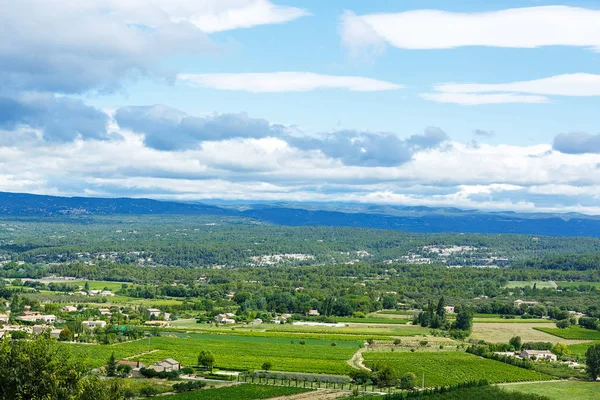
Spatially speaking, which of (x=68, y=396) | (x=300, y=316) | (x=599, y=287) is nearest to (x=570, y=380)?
(x=68, y=396)

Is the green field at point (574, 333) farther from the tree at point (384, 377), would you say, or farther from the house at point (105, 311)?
the house at point (105, 311)

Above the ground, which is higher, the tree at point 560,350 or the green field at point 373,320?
the tree at point 560,350

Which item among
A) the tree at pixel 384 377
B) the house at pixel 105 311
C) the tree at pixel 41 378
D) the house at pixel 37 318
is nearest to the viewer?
the tree at pixel 41 378

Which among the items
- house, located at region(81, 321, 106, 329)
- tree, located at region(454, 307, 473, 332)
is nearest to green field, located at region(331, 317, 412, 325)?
tree, located at region(454, 307, 473, 332)

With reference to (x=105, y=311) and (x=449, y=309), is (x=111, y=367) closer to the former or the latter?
(x=105, y=311)

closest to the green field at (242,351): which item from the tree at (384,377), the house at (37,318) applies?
the tree at (384,377)

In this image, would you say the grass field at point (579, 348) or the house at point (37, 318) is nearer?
the grass field at point (579, 348)
